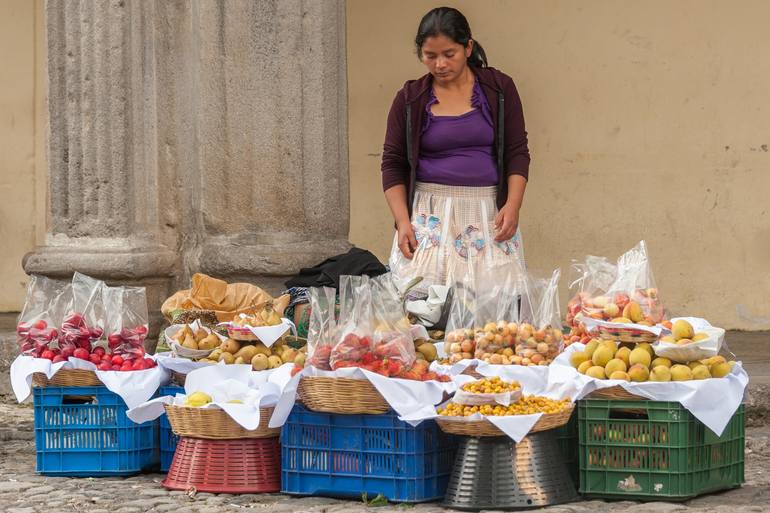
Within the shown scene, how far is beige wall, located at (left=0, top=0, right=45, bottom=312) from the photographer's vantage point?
10.9 meters

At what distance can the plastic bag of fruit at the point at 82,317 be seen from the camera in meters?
6.70

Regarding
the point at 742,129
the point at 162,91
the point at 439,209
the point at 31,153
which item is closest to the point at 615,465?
the point at 439,209

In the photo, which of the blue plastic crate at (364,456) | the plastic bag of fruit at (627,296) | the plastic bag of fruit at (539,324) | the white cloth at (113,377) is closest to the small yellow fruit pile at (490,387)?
the blue plastic crate at (364,456)

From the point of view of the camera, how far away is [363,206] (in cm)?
1045

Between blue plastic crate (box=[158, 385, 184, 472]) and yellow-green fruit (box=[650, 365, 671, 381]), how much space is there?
201 centimetres

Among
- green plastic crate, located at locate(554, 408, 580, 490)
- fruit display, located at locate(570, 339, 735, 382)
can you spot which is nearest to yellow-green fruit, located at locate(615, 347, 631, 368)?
fruit display, located at locate(570, 339, 735, 382)

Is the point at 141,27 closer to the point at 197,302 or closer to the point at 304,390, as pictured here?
the point at 197,302

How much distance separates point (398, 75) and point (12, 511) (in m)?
5.14

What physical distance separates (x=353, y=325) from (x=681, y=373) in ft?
4.08

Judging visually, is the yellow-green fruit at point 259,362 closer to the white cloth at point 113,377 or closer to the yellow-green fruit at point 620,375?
the white cloth at point 113,377

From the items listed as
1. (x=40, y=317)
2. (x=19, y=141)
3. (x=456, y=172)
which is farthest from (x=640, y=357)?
(x=19, y=141)

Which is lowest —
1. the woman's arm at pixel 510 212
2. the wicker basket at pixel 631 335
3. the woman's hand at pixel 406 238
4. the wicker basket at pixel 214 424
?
the wicker basket at pixel 214 424

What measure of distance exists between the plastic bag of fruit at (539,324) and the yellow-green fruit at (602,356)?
0.36 meters

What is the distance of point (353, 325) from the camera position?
6059 mm
